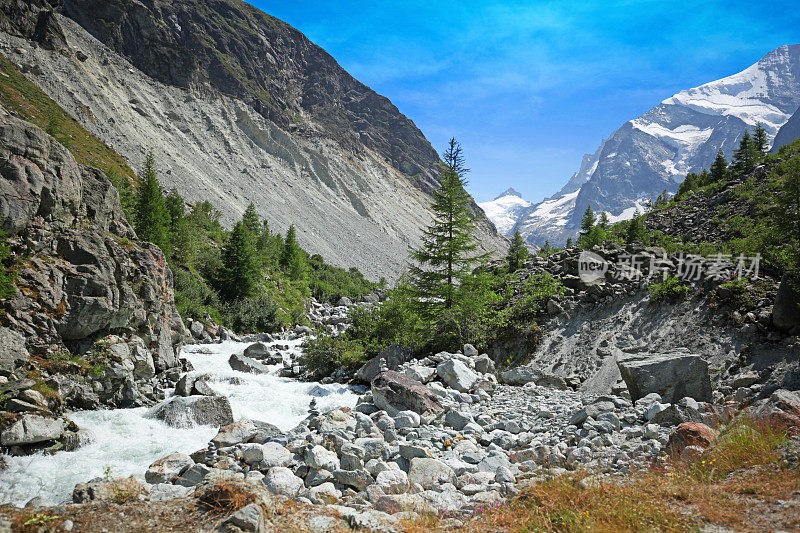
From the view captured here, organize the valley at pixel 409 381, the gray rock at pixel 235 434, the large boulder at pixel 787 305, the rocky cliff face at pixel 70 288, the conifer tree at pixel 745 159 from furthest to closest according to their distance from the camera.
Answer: the conifer tree at pixel 745 159 < the rocky cliff face at pixel 70 288 < the large boulder at pixel 787 305 < the gray rock at pixel 235 434 < the valley at pixel 409 381

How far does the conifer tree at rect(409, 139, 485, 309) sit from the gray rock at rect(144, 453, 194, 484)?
10934mm

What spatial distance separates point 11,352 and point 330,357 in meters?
9.28

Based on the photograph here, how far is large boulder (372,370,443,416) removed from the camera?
8.96 metres

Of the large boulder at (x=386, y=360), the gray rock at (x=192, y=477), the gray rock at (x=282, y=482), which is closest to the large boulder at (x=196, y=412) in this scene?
the gray rock at (x=192, y=477)

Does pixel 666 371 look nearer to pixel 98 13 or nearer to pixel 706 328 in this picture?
pixel 706 328

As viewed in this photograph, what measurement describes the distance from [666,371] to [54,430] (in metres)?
13.5

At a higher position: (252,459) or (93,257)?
(93,257)

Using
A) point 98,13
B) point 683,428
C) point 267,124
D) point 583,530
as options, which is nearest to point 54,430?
point 583,530

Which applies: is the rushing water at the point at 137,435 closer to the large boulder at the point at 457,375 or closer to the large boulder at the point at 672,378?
the large boulder at the point at 457,375

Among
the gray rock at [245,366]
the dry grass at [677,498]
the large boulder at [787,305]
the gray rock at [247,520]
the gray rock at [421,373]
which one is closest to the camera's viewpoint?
the dry grass at [677,498]

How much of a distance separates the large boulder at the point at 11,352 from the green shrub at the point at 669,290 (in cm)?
1801

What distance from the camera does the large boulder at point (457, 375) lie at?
10837 mm

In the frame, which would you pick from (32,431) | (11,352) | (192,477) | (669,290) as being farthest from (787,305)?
(11,352)

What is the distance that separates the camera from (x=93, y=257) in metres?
11.3
